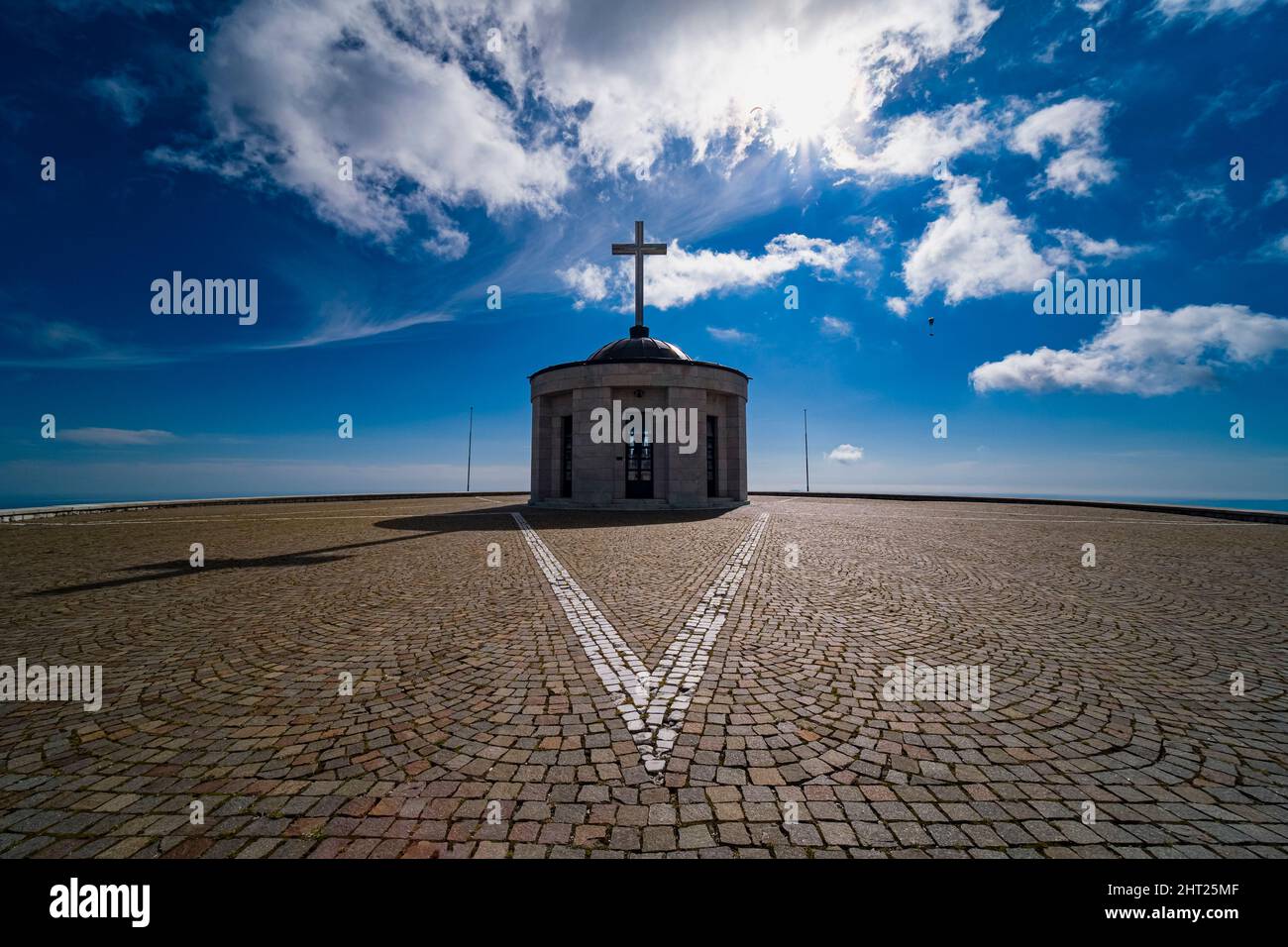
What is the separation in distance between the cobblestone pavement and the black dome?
63.9ft

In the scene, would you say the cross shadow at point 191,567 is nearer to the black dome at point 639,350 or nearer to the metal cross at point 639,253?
the black dome at point 639,350

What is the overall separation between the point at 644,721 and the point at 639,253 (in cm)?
2806

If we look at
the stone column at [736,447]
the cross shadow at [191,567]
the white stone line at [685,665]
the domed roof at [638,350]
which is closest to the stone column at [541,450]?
the domed roof at [638,350]

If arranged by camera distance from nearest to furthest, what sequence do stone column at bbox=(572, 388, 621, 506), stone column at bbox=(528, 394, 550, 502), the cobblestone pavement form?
1. the cobblestone pavement
2. stone column at bbox=(572, 388, 621, 506)
3. stone column at bbox=(528, 394, 550, 502)

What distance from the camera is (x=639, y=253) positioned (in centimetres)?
2747

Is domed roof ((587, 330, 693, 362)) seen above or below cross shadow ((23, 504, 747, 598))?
above

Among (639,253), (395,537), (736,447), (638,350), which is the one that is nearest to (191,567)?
(395,537)

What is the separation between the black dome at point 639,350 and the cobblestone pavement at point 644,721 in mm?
19476

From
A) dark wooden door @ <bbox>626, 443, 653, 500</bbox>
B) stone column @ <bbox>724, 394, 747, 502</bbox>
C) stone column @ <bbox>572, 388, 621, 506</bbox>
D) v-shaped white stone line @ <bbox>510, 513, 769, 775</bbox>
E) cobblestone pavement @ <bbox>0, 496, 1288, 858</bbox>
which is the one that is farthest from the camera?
stone column @ <bbox>724, 394, 747, 502</bbox>

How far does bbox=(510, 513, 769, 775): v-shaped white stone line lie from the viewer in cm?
319

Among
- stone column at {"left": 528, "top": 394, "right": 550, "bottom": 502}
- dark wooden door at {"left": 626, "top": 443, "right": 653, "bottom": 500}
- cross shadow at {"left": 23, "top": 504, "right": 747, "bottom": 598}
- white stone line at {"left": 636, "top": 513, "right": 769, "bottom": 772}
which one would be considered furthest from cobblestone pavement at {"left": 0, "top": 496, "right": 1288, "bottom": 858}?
stone column at {"left": 528, "top": 394, "right": 550, "bottom": 502}

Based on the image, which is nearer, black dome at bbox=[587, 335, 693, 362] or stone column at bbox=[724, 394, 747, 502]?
black dome at bbox=[587, 335, 693, 362]

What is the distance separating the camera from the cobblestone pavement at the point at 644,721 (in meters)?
2.29

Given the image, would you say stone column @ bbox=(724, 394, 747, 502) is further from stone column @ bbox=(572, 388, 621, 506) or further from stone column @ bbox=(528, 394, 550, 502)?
stone column @ bbox=(528, 394, 550, 502)
